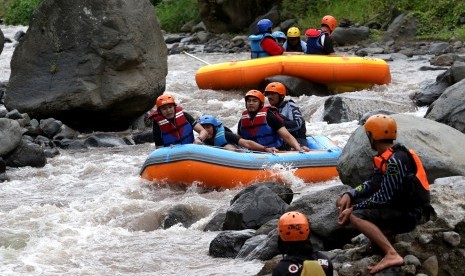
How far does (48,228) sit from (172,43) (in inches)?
816

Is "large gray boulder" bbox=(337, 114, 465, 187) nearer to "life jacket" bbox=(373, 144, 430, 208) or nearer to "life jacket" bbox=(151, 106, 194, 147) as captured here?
"life jacket" bbox=(373, 144, 430, 208)

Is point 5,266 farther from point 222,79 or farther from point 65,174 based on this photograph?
point 222,79

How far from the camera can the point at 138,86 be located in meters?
13.7

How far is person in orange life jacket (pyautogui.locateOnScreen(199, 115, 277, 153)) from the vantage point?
1059 centimetres

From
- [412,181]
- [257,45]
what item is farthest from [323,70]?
[412,181]

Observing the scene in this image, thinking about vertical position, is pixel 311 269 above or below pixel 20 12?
above

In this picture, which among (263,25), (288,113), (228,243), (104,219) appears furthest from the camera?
(263,25)

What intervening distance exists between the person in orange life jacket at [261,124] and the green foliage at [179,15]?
22756 millimetres

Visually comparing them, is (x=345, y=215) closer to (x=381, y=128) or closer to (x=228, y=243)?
(x=381, y=128)

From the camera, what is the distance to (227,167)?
1010 centimetres

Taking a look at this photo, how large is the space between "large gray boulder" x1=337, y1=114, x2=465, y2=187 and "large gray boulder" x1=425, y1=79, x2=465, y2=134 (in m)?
2.99

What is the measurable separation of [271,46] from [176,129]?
6.52m

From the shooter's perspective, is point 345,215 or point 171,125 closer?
point 345,215

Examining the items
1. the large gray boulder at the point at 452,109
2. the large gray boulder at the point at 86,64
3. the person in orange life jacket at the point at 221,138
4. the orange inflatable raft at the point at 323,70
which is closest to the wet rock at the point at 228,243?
the person in orange life jacket at the point at 221,138
